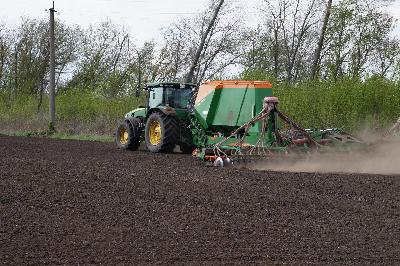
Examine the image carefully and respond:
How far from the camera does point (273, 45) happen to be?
35.7 metres

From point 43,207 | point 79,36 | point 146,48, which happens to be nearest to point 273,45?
point 146,48

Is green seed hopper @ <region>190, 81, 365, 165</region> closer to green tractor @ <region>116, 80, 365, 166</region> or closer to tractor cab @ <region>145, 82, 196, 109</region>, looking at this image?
green tractor @ <region>116, 80, 365, 166</region>

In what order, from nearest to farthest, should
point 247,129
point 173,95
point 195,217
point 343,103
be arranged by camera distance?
point 195,217 → point 247,129 → point 173,95 → point 343,103

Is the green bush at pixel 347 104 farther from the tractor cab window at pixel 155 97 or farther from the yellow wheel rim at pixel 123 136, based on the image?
the tractor cab window at pixel 155 97

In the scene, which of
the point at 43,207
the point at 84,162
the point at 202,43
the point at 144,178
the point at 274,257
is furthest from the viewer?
the point at 202,43

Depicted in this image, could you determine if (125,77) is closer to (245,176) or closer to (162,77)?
(162,77)

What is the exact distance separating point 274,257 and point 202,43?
29522 mm

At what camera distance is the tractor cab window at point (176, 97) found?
17.0 m

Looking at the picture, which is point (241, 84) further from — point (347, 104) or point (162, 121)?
point (347, 104)

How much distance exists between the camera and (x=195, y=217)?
7.45 meters

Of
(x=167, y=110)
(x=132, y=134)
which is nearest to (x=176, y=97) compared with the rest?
(x=167, y=110)

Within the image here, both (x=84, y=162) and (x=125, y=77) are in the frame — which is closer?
(x=84, y=162)

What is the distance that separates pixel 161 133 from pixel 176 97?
1280mm

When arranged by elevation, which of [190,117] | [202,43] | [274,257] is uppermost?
[202,43]
